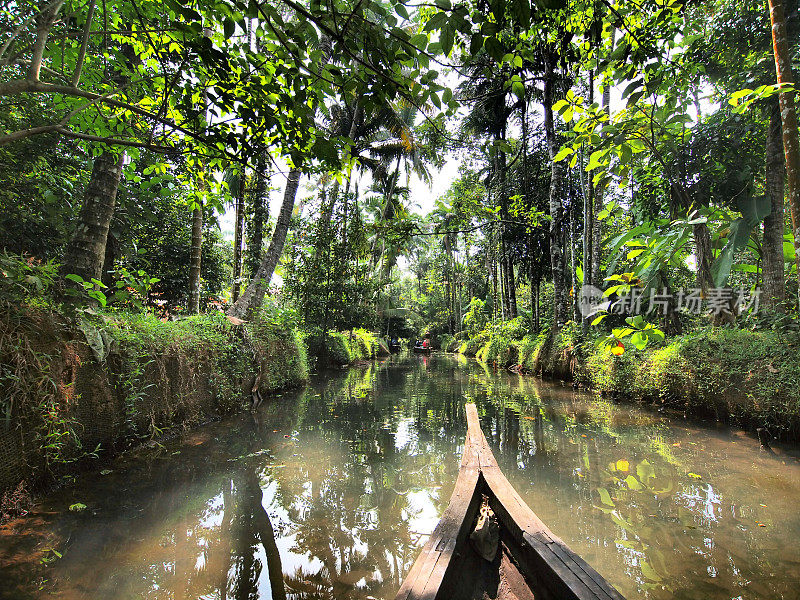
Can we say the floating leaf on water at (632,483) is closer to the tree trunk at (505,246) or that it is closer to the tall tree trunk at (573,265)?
the tall tree trunk at (573,265)

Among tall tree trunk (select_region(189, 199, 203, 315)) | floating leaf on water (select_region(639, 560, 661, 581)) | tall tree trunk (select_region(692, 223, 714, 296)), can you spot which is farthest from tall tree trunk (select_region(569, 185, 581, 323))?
tall tree trunk (select_region(189, 199, 203, 315))

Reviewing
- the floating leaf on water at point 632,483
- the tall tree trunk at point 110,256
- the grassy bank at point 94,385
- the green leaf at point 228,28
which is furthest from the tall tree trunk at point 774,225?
the tall tree trunk at point 110,256

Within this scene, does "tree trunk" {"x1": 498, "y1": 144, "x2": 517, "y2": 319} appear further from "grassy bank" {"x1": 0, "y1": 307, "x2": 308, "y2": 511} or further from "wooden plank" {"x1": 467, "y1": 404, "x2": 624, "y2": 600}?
"wooden plank" {"x1": 467, "y1": 404, "x2": 624, "y2": 600}

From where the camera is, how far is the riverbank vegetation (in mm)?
1843

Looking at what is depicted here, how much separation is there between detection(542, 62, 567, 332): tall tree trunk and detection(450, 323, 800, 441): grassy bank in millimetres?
1821

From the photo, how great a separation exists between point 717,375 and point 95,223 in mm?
8595

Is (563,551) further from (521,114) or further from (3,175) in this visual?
(521,114)

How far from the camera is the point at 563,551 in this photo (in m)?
1.74

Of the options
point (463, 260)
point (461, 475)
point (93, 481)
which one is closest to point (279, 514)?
point (461, 475)

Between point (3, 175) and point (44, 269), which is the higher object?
point (3, 175)

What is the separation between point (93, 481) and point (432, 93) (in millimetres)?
4586

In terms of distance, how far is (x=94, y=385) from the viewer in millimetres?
3686

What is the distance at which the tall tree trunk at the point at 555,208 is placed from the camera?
→ 9875 millimetres

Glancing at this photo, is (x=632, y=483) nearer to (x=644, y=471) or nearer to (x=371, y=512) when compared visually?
(x=644, y=471)
